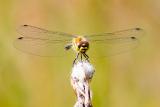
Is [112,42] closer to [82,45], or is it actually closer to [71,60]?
[71,60]

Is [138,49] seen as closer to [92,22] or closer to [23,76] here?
[92,22]

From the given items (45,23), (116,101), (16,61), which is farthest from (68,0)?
(116,101)

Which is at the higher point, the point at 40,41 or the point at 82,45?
the point at 40,41

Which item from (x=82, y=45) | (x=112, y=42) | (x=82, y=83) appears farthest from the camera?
(x=112, y=42)

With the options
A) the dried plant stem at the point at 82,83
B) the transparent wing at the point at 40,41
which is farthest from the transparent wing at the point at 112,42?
the dried plant stem at the point at 82,83

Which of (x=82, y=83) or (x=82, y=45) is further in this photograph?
(x=82, y=45)

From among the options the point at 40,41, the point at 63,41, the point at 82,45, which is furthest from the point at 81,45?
the point at 40,41

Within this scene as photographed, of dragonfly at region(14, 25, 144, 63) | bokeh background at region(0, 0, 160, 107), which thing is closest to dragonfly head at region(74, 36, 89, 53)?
dragonfly at region(14, 25, 144, 63)

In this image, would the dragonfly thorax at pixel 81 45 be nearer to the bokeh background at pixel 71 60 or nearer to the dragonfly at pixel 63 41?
the dragonfly at pixel 63 41
